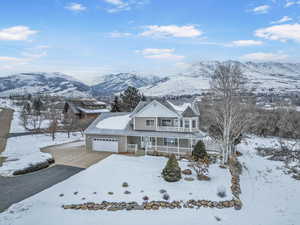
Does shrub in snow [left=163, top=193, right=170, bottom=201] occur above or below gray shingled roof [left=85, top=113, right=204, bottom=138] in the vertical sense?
below

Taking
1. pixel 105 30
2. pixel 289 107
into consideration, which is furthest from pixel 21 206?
pixel 289 107

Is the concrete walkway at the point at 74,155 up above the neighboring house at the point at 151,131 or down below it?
below

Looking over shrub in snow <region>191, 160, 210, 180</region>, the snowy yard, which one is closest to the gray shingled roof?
the snowy yard

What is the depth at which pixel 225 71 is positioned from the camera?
52.1 ft

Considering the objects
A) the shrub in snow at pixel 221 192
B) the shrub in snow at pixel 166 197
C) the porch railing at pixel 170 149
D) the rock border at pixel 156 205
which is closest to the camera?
the rock border at pixel 156 205

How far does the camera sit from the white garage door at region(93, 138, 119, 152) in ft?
68.6

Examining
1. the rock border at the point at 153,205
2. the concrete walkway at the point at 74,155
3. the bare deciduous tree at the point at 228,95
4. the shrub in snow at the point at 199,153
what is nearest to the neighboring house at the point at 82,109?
the concrete walkway at the point at 74,155

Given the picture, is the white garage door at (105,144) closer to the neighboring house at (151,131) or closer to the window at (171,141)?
the neighboring house at (151,131)

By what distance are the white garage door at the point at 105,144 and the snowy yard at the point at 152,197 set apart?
4.68 metres

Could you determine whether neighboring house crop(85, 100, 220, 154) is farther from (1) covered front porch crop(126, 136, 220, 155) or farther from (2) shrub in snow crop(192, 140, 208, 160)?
(2) shrub in snow crop(192, 140, 208, 160)

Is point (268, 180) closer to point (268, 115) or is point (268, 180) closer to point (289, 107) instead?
point (268, 115)

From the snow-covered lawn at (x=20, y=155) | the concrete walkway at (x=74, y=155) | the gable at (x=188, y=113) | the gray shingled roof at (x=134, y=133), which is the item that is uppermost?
the gable at (x=188, y=113)

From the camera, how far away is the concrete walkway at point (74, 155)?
16.9 m

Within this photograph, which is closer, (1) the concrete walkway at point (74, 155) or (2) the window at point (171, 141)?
(1) the concrete walkway at point (74, 155)
